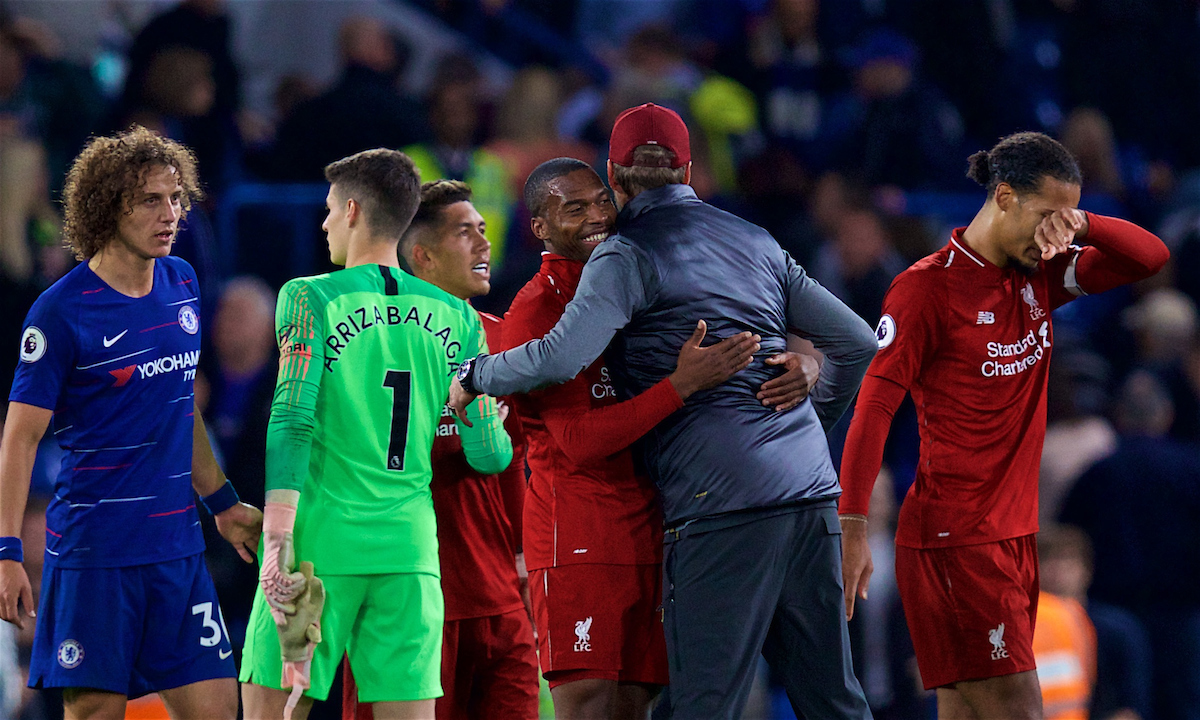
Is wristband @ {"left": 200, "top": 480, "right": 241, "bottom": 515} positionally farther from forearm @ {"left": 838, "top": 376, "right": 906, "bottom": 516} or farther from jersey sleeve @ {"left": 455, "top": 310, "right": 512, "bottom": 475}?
forearm @ {"left": 838, "top": 376, "right": 906, "bottom": 516}

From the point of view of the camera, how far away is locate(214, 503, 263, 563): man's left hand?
205 inches

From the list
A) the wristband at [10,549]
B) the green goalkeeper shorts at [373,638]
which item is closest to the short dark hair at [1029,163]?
the green goalkeeper shorts at [373,638]

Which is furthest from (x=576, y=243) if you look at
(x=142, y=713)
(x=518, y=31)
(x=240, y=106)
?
(x=518, y=31)

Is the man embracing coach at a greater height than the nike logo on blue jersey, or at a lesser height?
lesser

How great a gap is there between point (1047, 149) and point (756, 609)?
2173mm

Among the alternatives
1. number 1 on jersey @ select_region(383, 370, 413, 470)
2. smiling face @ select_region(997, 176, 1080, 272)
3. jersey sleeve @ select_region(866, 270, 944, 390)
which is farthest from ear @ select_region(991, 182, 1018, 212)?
number 1 on jersey @ select_region(383, 370, 413, 470)

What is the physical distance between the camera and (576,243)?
16.1ft

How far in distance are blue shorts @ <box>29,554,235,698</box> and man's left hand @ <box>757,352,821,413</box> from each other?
2065 mm

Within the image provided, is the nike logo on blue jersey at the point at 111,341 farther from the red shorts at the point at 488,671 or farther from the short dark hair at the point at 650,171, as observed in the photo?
the short dark hair at the point at 650,171

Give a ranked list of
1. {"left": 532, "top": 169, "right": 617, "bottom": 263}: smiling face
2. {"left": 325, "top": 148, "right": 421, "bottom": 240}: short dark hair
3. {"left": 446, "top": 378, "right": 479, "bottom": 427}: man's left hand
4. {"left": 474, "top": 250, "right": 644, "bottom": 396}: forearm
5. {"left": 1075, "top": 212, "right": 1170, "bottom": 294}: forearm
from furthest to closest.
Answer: {"left": 1075, "top": 212, "right": 1170, "bottom": 294}: forearm, {"left": 325, "top": 148, "right": 421, "bottom": 240}: short dark hair, {"left": 532, "top": 169, "right": 617, "bottom": 263}: smiling face, {"left": 446, "top": 378, "right": 479, "bottom": 427}: man's left hand, {"left": 474, "top": 250, "right": 644, "bottom": 396}: forearm

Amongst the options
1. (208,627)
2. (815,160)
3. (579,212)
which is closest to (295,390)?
(208,627)

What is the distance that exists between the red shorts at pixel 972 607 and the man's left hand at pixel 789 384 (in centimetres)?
119

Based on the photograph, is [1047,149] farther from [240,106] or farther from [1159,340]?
[240,106]

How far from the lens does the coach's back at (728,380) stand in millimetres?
4430
